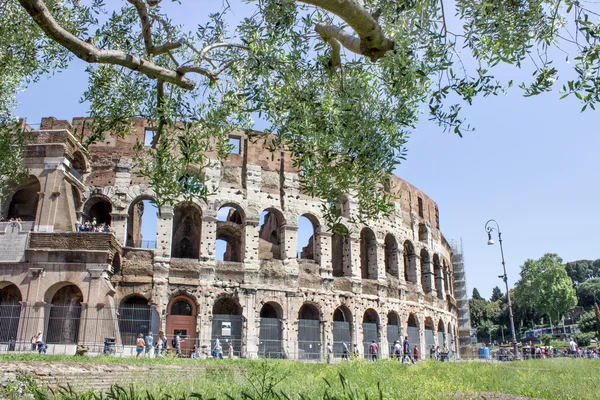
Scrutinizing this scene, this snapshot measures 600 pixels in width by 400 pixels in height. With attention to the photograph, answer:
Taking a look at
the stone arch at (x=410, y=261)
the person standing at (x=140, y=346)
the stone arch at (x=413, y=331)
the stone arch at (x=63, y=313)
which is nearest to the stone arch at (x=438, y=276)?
the stone arch at (x=410, y=261)

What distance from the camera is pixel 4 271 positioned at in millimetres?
18297

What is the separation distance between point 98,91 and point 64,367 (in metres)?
6.12

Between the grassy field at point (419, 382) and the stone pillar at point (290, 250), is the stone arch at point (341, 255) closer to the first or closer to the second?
the stone pillar at point (290, 250)

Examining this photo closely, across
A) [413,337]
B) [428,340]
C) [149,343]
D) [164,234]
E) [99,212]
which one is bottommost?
[149,343]

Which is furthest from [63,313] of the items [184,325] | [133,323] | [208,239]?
[208,239]

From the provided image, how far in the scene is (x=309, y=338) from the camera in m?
23.1

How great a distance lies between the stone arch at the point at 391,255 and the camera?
91.5ft

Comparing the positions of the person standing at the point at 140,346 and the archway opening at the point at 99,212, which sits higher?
the archway opening at the point at 99,212

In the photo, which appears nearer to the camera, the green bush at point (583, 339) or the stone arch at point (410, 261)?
the stone arch at point (410, 261)

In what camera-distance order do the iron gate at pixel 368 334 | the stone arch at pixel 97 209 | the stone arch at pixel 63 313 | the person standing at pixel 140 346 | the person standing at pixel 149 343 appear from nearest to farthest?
the person standing at pixel 140 346
the person standing at pixel 149 343
the stone arch at pixel 63 313
the stone arch at pixel 97 209
the iron gate at pixel 368 334

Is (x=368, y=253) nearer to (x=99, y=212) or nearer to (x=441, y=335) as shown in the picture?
(x=441, y=335)

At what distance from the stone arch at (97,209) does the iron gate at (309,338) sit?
398 inches

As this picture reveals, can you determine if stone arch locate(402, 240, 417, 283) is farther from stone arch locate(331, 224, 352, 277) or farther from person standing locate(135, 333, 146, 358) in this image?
person standing locate(135, 333, 146, 358)

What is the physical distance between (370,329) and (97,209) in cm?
1475
